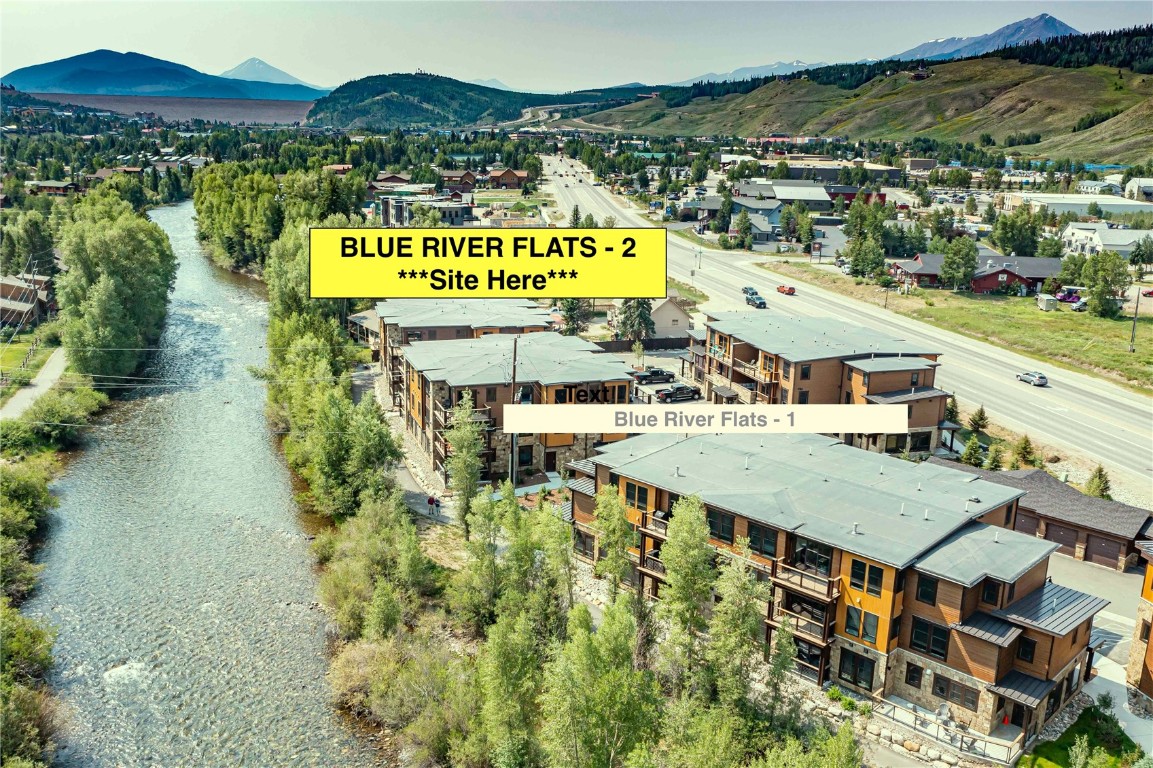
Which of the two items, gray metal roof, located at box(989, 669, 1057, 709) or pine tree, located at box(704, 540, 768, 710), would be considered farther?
pine tree, located at box(704, 540, 768, 710)

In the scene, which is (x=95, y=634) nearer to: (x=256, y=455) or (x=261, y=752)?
(x=261, y=752)

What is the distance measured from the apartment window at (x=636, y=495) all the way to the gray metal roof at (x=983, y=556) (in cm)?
1018

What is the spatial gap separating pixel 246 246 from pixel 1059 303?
9207cm

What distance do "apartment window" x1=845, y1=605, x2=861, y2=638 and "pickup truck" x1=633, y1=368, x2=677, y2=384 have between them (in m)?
35.6

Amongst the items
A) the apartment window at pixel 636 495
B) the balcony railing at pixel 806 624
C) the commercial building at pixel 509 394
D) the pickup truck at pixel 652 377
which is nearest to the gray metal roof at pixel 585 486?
the apartment window at pixel 636 495

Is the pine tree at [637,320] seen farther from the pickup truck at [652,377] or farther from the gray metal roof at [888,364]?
the gray metal roof at [888,364]

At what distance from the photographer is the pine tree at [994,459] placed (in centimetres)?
4516

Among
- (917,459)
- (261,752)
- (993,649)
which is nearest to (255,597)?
(261,752)

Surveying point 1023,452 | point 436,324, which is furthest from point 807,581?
point 436,324

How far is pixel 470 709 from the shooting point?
26312 mm

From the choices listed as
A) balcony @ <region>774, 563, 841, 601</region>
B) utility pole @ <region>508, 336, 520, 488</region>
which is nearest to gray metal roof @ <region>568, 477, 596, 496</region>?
utility pole @ <region>508, 336, 520, 488</region>

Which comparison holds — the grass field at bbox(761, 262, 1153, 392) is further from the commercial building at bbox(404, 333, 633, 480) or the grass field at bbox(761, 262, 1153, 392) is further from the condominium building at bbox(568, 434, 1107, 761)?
the condominium building at bbox(568, 434, 1107, 761)

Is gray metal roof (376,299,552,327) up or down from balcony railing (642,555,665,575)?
up

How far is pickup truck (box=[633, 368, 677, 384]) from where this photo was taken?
207 feet
